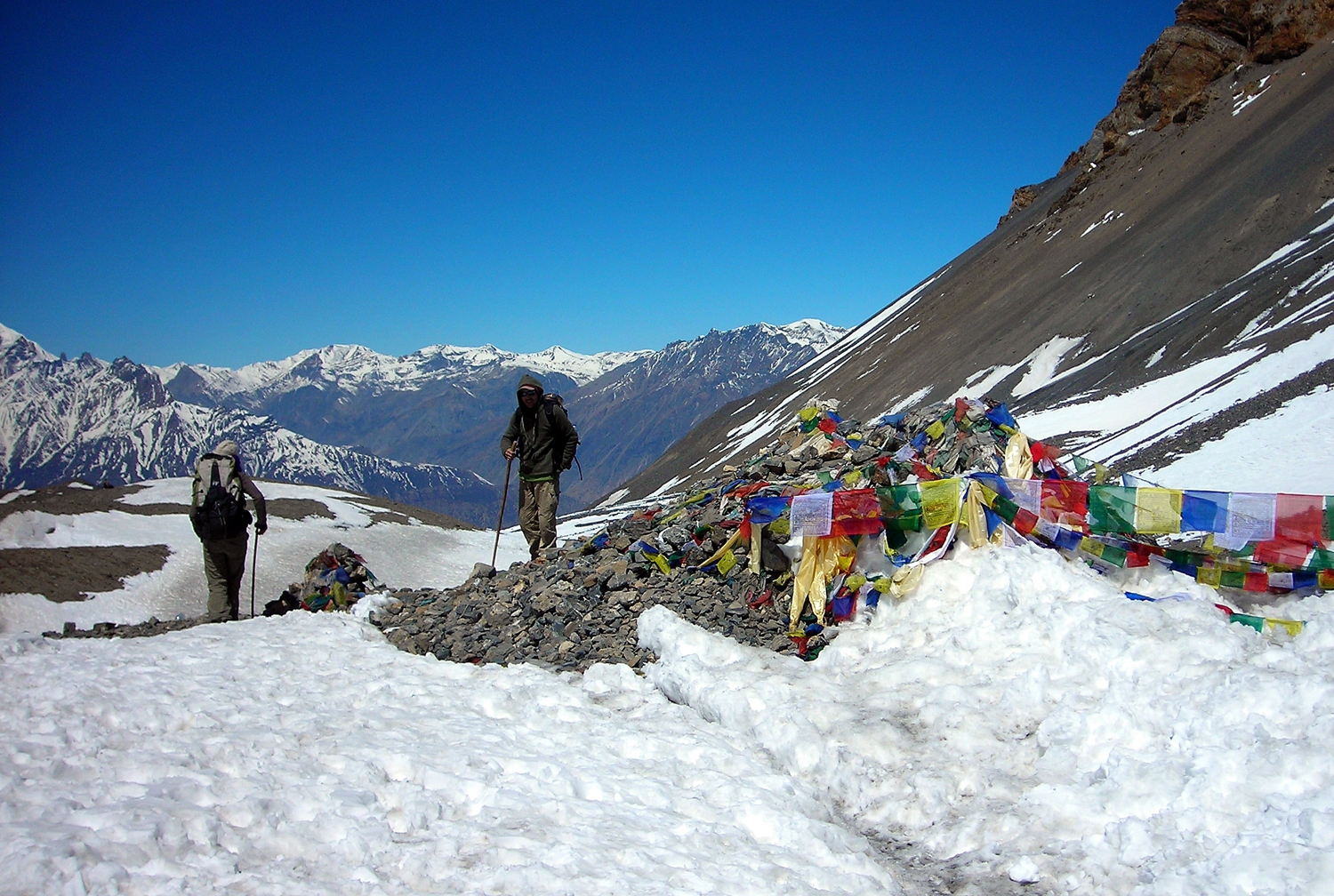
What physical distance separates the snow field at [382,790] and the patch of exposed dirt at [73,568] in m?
14.6

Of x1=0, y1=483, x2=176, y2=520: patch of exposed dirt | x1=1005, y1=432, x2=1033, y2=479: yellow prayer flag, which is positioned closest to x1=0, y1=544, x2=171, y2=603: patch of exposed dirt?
x1=0, y1=483, x2=176, y2=520: patch of exposed dirt

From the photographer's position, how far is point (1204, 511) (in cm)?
852

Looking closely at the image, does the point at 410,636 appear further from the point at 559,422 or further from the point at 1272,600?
the point at 1272,600

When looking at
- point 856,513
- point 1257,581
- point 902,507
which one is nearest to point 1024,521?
point 902,507

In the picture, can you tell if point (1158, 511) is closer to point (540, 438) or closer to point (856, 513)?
point (856, 513)

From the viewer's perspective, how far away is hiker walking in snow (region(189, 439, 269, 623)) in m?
12.2

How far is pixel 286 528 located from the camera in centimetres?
2650

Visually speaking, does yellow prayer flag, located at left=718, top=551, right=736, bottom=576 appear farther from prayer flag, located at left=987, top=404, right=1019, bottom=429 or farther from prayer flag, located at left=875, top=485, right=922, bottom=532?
prayer flag, located at left=987, top=404, right=1019, bottom=429

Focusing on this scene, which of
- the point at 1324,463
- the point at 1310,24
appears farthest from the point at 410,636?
the point at 1310,24

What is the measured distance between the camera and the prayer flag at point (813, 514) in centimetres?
931

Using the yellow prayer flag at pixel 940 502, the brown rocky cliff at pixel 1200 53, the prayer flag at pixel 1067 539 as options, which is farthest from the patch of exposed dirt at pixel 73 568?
the brown rocky cliff at pixel 1200 53

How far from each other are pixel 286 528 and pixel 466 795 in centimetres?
2333

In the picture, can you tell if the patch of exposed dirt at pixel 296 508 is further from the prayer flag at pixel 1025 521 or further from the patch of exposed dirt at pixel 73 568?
the prayer flag at pixel 1025 521

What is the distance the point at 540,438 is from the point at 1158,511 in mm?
8390
